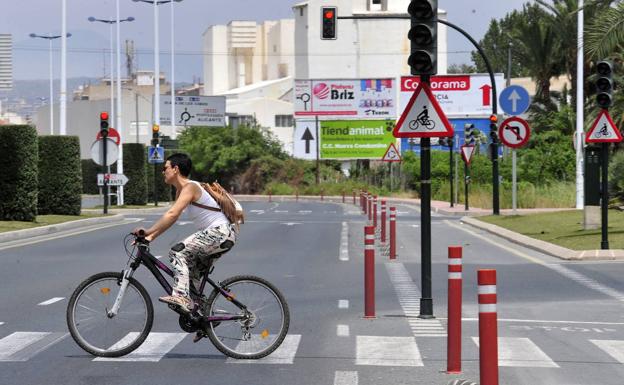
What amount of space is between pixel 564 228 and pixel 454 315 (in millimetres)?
21723

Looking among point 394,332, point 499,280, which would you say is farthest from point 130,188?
point 394,332

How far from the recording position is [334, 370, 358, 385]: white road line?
9.21 meters

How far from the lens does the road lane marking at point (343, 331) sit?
1208 cm

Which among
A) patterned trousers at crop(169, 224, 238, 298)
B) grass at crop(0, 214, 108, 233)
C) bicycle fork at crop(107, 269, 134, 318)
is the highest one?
patterned trousers at crop(169, 224, 238, 298)

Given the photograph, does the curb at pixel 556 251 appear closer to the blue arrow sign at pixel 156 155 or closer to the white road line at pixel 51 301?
the white road line at pixel 51 301

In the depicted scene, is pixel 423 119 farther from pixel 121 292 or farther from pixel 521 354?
pixel 121 292

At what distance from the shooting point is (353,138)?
88.9 metres

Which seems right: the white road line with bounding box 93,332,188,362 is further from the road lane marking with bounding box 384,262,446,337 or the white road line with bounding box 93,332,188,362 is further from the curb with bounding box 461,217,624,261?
the curb with bounding box 461,217,624,261

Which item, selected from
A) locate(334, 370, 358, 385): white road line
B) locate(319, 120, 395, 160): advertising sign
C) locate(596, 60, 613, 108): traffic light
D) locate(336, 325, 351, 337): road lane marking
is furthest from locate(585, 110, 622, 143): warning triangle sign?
locate(319, 120, 395, 160): advertising sign

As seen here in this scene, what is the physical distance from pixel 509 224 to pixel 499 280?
16.3 m

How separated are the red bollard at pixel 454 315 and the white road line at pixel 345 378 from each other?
0.76 m

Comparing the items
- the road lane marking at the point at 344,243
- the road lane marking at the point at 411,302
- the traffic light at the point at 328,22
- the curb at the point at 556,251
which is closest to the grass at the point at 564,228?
the curb at the point at 556,251

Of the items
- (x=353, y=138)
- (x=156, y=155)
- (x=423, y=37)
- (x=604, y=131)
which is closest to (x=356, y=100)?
(x=353, y=138)

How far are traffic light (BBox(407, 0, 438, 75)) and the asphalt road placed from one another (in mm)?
2772
